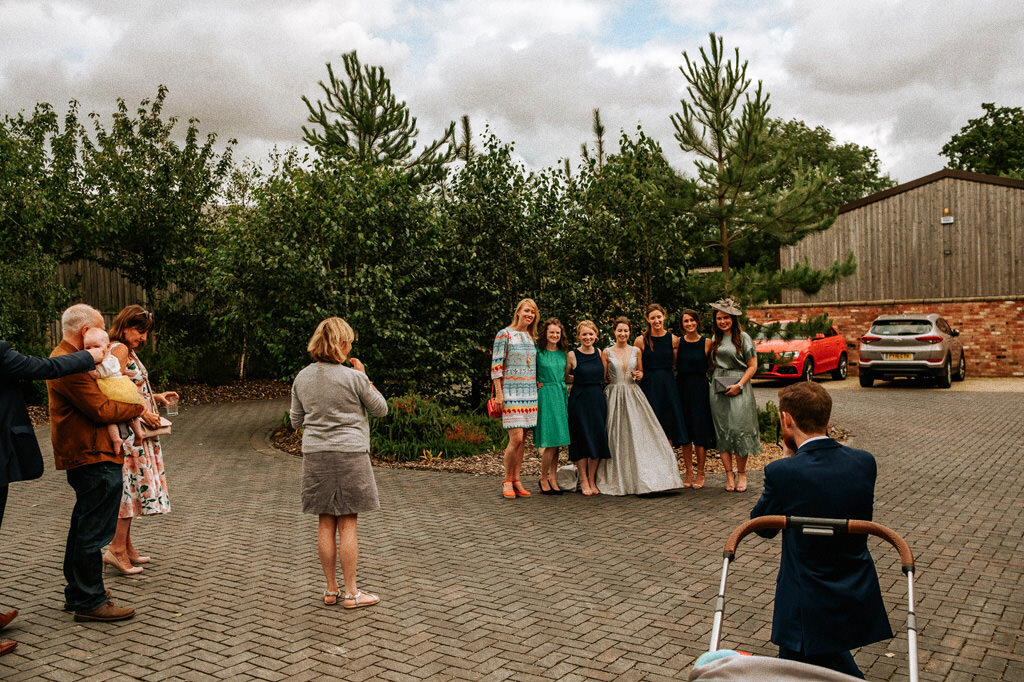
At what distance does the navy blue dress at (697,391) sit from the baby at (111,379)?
5.51m

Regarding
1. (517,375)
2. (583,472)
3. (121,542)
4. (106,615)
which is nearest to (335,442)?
(106,615)

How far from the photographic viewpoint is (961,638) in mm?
4625

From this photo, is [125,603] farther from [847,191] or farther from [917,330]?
[847,191]

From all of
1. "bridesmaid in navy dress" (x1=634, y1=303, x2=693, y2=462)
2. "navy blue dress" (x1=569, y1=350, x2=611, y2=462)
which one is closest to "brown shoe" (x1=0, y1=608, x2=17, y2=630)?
"navy blue dress" (x1=569, y1=350, x2=611, y2=462)

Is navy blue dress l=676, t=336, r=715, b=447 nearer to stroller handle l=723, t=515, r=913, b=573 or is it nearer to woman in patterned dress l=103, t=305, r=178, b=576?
→ woman in patterned dress l=103, t=305, r=178, b=576

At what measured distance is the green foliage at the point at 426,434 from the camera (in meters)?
11.5

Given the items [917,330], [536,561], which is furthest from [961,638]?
[917,330]

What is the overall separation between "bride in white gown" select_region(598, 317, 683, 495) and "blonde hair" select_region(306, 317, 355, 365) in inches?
162

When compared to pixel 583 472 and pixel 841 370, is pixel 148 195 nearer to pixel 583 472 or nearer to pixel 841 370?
pixel 583 472

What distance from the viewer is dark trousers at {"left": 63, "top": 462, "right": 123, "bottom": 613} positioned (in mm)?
5145

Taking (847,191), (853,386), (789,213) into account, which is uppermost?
(847,191)

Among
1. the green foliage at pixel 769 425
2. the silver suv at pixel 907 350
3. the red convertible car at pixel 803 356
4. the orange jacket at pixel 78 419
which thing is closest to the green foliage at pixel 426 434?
the green foliage at pixel 769 425

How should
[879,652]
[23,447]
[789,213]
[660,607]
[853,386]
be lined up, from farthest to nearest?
[853,386]
[789,213]
[660,607]
[23,447]
[879,652]

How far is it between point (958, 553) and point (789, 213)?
27.7ft
